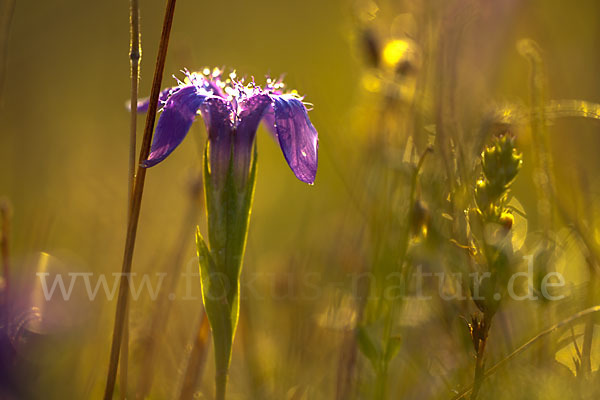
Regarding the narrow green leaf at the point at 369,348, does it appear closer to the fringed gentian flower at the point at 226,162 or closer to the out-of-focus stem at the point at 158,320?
the fringed gentian flower at the point at 226,162

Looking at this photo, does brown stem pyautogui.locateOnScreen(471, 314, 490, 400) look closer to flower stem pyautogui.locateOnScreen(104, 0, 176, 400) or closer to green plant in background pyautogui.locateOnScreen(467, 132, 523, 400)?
green plant in background pyautogui.locateOnScreen(467, 132, 523, 400)

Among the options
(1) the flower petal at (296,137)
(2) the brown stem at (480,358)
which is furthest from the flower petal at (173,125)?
(2) the brown stem at (480,358)

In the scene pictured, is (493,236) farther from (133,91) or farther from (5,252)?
(5,252)

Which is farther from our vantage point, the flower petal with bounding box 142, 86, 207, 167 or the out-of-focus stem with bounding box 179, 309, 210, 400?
the out-of-focus stem with bounding box 179, 309, 210, 400

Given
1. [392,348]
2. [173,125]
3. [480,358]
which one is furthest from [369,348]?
[173,125]

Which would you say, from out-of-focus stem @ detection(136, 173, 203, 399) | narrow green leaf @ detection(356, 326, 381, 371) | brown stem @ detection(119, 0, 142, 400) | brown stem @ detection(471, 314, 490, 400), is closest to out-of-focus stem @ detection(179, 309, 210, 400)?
out-of-focus stem @ detection(136, 173, 203, 399)

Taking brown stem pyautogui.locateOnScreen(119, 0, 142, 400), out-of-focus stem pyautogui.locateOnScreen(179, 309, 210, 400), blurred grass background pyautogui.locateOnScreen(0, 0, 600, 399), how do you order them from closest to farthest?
brown stem pyautogui.locateOnScreen(119, 0, 142, 400) → out-of-focus stem pyautogui.locateOnScreen(179, 309, 210, 400) → blurred grass background pyautogui.locateOnScreen(0, 0, 600, 399)

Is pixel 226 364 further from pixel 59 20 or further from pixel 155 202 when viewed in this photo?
pixel 59 20
